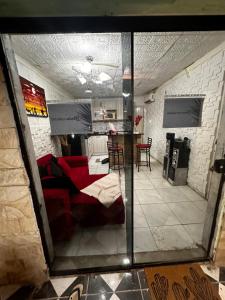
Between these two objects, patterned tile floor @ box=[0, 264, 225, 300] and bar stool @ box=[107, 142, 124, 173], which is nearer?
patterned tile floor @ box=[0, 264, 225, 300]

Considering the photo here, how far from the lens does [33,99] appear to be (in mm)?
2459

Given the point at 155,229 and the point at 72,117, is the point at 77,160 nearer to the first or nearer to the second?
the point at 72,117

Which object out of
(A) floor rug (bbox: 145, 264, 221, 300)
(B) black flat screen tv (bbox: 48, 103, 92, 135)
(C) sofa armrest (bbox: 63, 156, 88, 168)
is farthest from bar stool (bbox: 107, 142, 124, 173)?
(A) floor rug (bbox: 145, 264, 221, 300)

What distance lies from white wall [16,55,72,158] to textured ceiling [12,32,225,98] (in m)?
0.12

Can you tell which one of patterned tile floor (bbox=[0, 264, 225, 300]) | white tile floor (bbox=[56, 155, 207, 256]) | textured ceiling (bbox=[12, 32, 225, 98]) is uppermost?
textured ceiling (bbox=[12, 32, 225, 98])

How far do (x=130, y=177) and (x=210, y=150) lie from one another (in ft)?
6.30

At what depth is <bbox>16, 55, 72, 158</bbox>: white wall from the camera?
2.36 meters

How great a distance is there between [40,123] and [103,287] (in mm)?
2575

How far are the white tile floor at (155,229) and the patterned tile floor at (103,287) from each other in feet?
0.79

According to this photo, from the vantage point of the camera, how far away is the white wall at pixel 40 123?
7.73 ft

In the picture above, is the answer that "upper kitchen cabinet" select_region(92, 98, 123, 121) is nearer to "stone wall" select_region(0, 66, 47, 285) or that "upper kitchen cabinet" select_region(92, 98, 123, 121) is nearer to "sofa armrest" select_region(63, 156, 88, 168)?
"sofa armrest" select_region(63, 156, 88, 168)

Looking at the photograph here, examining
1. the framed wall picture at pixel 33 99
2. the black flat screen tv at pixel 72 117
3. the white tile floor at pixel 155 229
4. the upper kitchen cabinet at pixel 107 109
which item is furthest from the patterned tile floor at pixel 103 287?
the upper kitchen cabinet at pixel 107 109

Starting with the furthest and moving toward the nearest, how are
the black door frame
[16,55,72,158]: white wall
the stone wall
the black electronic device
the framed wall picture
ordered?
the black electronic device → [16,55,72,158]: white wall → the framed wall picture → the stone wall → the black door frame

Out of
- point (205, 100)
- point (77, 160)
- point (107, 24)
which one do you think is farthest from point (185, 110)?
point (77, 160)
